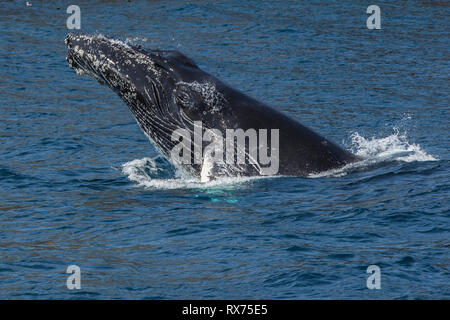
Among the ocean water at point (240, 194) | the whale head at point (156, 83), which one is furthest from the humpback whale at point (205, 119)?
the ocean water at point (240, 194)

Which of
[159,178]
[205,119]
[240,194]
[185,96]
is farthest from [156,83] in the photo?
[240,194]

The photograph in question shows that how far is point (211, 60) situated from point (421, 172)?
14.2 meters

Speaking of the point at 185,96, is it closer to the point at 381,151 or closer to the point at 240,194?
the point at 240,194

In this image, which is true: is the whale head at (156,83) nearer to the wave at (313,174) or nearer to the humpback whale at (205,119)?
the humpback whale at (205,119)

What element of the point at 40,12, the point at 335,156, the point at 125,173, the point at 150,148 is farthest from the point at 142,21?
the point at 335,156

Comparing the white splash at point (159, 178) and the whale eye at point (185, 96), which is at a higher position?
the whale eye at point (185, 96)

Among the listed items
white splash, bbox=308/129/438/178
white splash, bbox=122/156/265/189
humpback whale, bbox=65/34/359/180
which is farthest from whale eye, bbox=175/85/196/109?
white splash, bbox=308/129/438/178

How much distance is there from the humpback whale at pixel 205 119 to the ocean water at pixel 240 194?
326 mm

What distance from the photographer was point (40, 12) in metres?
32.6

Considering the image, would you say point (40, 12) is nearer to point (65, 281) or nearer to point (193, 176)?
point (193, 176)

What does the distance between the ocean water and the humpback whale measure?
1.07 ft

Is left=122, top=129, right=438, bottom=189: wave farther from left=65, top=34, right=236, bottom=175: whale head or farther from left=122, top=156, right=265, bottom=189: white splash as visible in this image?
left=65, top=34, right=236, bottom=175: whale head

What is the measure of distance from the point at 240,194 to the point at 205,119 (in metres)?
1.34

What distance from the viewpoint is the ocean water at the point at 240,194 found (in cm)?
1011
